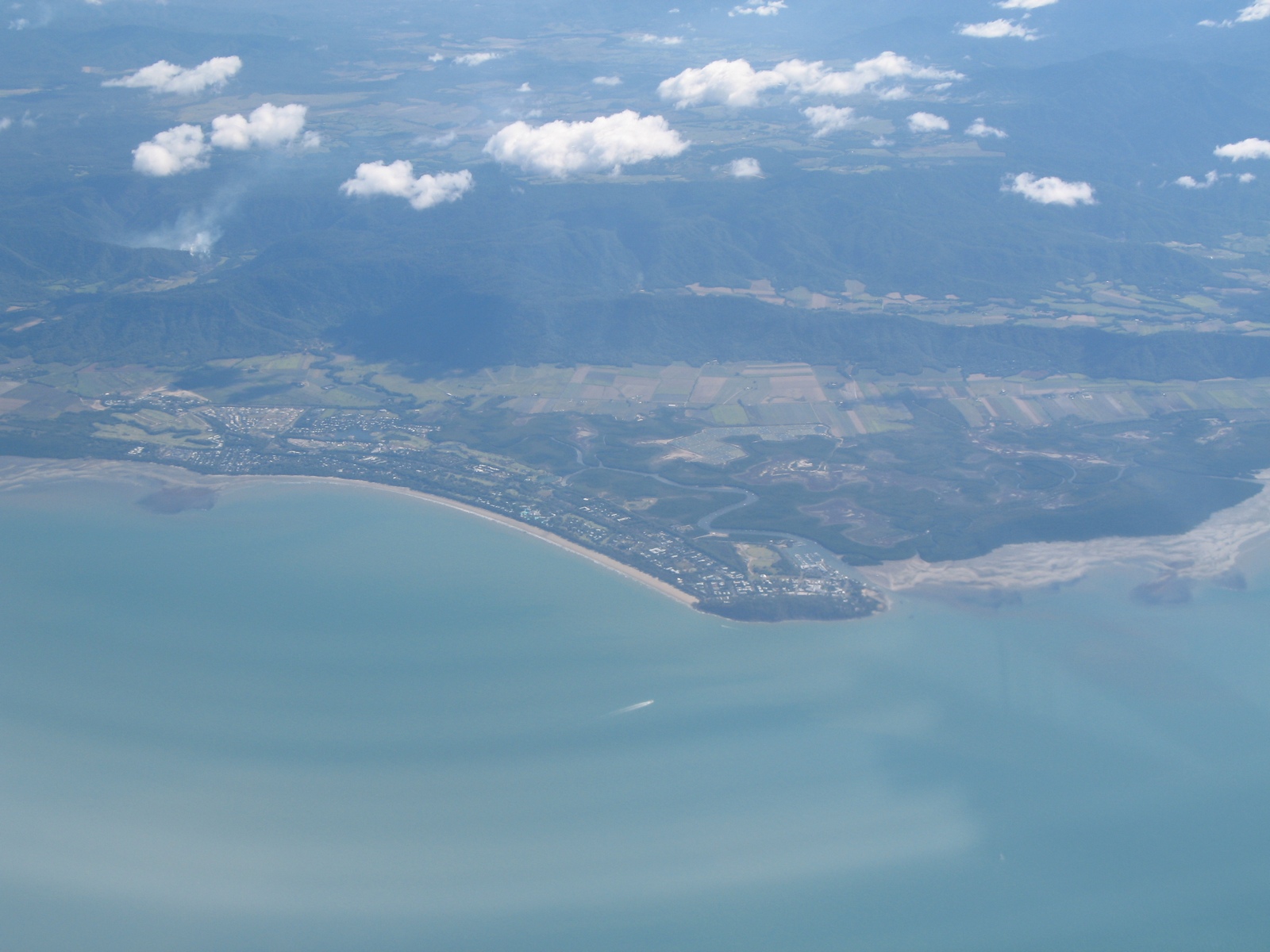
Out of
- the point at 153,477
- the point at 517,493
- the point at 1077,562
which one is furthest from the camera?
the point at 153,477

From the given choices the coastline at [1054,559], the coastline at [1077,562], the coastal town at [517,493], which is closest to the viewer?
the coastal town at [517,493]

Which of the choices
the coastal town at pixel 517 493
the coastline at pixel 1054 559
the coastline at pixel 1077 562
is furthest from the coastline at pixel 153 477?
the coastline at pixel 1077 562

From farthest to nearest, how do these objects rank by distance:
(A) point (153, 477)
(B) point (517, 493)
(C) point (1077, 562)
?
(A) point (153, 477), (B) point (517, 493), (C) point (1077, 562)

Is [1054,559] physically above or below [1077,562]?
above

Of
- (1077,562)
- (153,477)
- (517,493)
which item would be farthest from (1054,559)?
(153,477)

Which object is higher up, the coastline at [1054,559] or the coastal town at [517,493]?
the coastal town at [517,493]

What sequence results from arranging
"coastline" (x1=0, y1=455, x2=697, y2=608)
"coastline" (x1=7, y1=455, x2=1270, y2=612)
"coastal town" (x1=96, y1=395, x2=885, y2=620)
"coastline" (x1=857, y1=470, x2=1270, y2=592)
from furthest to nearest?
"coastline" (x1=0, y1=455, x2=697, y2=608) < "coastline" (x1=857, y1=470, x2=1270, y2=592) < "coastline" (x1=7, y1=455, x2=1270, y2=612) < "coastal town" (x1=96, y1=395, x2=885, y2=620)

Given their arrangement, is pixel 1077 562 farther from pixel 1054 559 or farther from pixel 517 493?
pixel 517 493

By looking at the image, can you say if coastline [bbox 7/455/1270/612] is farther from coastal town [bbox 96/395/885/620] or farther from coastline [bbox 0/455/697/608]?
coastal town [bbox 96/395/885/620]

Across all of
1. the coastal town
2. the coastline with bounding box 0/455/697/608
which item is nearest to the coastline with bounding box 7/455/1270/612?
the coastline with bounding box 0/455/697/608

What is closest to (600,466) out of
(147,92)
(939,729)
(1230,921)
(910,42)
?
(939,729)

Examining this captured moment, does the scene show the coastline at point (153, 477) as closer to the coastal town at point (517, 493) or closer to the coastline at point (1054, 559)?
the coastline at point (1054, 559)
